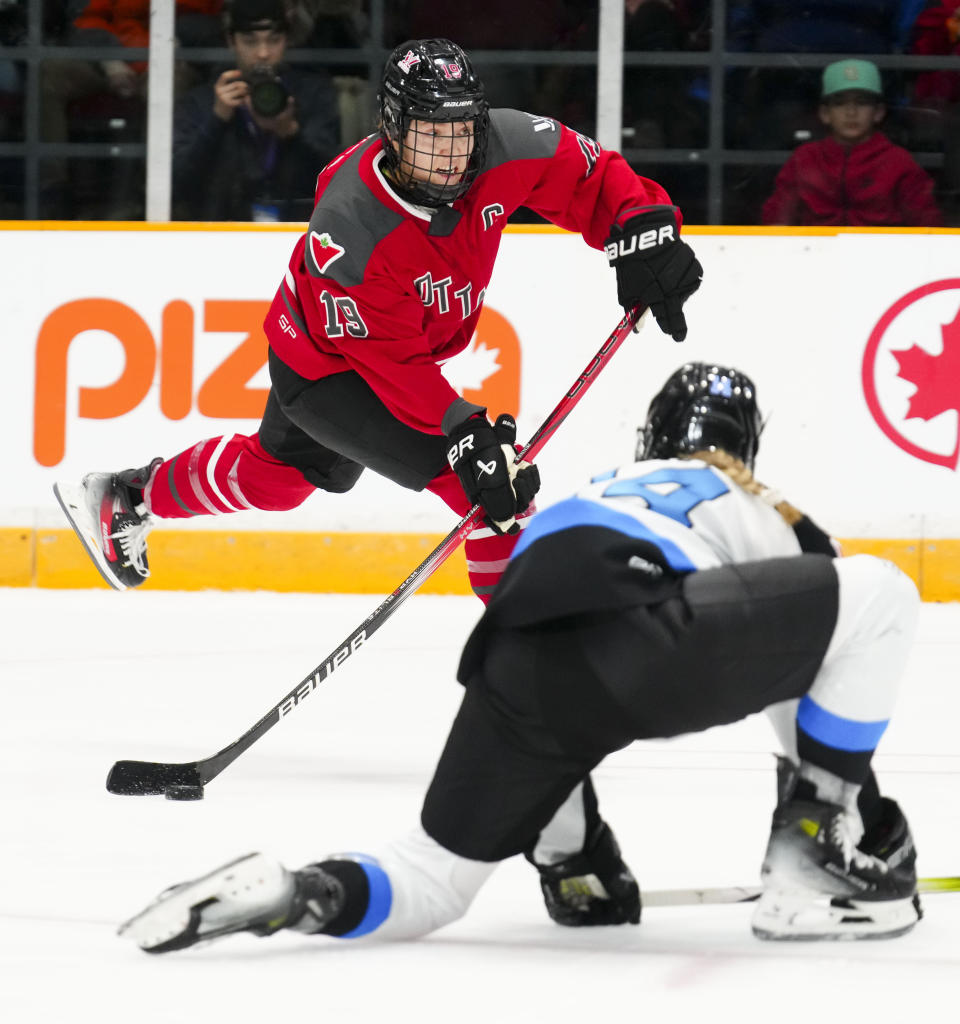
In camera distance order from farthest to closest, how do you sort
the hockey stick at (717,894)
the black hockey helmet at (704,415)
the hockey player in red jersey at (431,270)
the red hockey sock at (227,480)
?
the red hockey sock at (227,480)
the hockey player in red jersey at (431,270)
the hockey stick at (717,894)
the black hockey helmet at (704,415)

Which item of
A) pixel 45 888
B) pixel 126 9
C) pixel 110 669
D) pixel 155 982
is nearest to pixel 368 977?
pixel 155 982

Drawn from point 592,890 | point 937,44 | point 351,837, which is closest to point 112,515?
point 351,837

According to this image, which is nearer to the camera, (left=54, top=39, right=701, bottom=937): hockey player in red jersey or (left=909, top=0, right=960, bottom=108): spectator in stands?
(left=54, top=39, right=701, bottom=937): hockey player in red jersey

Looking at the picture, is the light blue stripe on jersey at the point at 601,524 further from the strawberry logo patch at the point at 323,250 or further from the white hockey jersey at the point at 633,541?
the strawberry logo patch at the point at 323,250

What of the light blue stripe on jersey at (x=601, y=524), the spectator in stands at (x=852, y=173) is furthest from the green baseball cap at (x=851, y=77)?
the light blue stripe on jersey at (x=601, y=524)

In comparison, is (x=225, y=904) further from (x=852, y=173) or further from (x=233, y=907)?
(x=852, y=173)

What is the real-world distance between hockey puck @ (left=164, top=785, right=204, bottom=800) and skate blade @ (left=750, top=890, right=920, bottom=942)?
929 millimetres

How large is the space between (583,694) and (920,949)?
1.43 feet

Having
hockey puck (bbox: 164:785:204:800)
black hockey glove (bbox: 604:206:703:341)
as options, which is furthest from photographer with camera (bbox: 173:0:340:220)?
hockey puck (bbox: 164:785:204:800)

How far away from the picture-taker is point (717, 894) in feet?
5.89

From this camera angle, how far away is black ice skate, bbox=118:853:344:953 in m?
1.46

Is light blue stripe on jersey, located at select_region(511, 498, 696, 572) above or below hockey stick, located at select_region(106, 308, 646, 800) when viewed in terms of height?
above

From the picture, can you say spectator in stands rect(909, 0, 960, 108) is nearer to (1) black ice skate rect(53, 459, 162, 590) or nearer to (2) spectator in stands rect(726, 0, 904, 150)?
(2) spectator in stands rect(726, 0, 904, 150)

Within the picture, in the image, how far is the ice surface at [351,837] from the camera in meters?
1.49
